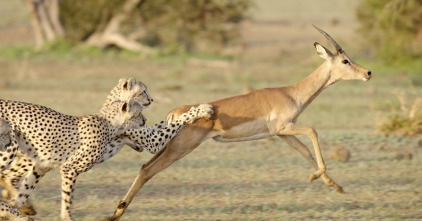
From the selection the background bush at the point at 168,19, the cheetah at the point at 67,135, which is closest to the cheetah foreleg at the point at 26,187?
the cheetah at the point at 67,135

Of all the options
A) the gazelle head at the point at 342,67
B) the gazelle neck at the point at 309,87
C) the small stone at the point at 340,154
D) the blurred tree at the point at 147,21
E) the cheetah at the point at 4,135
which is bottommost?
the cheetah at the point at 4,135

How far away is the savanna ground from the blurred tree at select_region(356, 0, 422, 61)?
51 cm

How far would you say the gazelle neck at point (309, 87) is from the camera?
797 cm

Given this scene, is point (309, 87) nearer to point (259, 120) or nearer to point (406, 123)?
point (259, 120)

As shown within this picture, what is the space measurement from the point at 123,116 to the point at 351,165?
152 inches

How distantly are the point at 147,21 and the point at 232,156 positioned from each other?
13663mm

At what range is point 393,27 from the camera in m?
18.8

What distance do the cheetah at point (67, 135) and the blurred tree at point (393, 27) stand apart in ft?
36.5

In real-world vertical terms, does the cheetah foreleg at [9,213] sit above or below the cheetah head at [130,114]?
below

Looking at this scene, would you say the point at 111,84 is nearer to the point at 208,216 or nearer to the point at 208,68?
the point at 208,68

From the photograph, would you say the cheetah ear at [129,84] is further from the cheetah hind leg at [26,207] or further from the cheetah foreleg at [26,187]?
the cheetah hind leg at [26,207]

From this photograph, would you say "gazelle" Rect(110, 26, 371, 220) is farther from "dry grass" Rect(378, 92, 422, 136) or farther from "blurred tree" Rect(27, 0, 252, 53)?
"blurred tree" Rect(27, 0, 252, 53)

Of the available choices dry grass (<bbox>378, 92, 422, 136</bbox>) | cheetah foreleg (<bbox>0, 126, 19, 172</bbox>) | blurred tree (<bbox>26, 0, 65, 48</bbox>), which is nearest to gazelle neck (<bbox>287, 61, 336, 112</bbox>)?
cheetah foreleg (<bbox>0, 126, 19, 172</bbox>)

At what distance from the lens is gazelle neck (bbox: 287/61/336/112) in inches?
314
